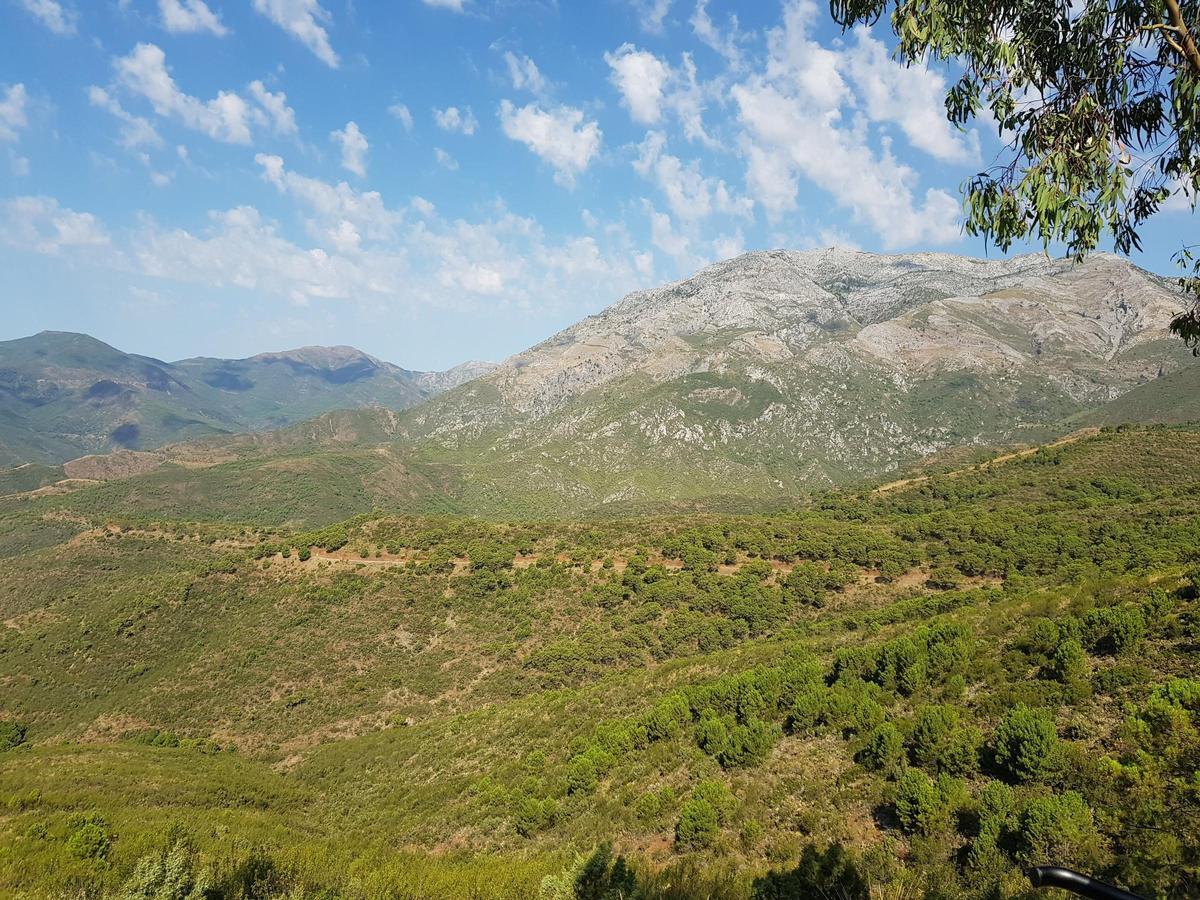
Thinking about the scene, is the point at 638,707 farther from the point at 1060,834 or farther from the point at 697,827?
the point at 1060,834

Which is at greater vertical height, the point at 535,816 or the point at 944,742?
the point at 944,742

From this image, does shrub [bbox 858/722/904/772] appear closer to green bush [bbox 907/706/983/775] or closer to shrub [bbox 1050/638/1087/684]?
green bush [bbox 907/706/983/775]

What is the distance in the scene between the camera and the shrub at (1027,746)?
12.5 m

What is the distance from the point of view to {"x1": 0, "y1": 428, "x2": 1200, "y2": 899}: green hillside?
11203 millimetres

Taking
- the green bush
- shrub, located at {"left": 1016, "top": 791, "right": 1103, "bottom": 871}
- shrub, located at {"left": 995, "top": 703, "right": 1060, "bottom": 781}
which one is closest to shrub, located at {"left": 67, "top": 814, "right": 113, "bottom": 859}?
shrub, located at {"left": 1016, "top": 791, "right": 1103, "bottom": 871}

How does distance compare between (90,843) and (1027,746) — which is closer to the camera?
(90,843)

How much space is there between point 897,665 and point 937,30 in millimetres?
19835

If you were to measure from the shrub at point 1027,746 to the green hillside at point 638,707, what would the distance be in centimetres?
8

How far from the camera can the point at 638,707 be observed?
95.2 feet

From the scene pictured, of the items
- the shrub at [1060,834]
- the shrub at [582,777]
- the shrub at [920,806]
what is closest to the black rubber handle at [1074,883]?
the shrub at [1060,834]

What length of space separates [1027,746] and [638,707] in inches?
764

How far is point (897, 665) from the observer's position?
20.6 m

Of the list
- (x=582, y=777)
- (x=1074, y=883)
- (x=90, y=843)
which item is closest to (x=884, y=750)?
(x=582, y=777)

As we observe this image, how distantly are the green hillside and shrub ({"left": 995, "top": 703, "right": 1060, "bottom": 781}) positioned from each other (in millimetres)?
84
